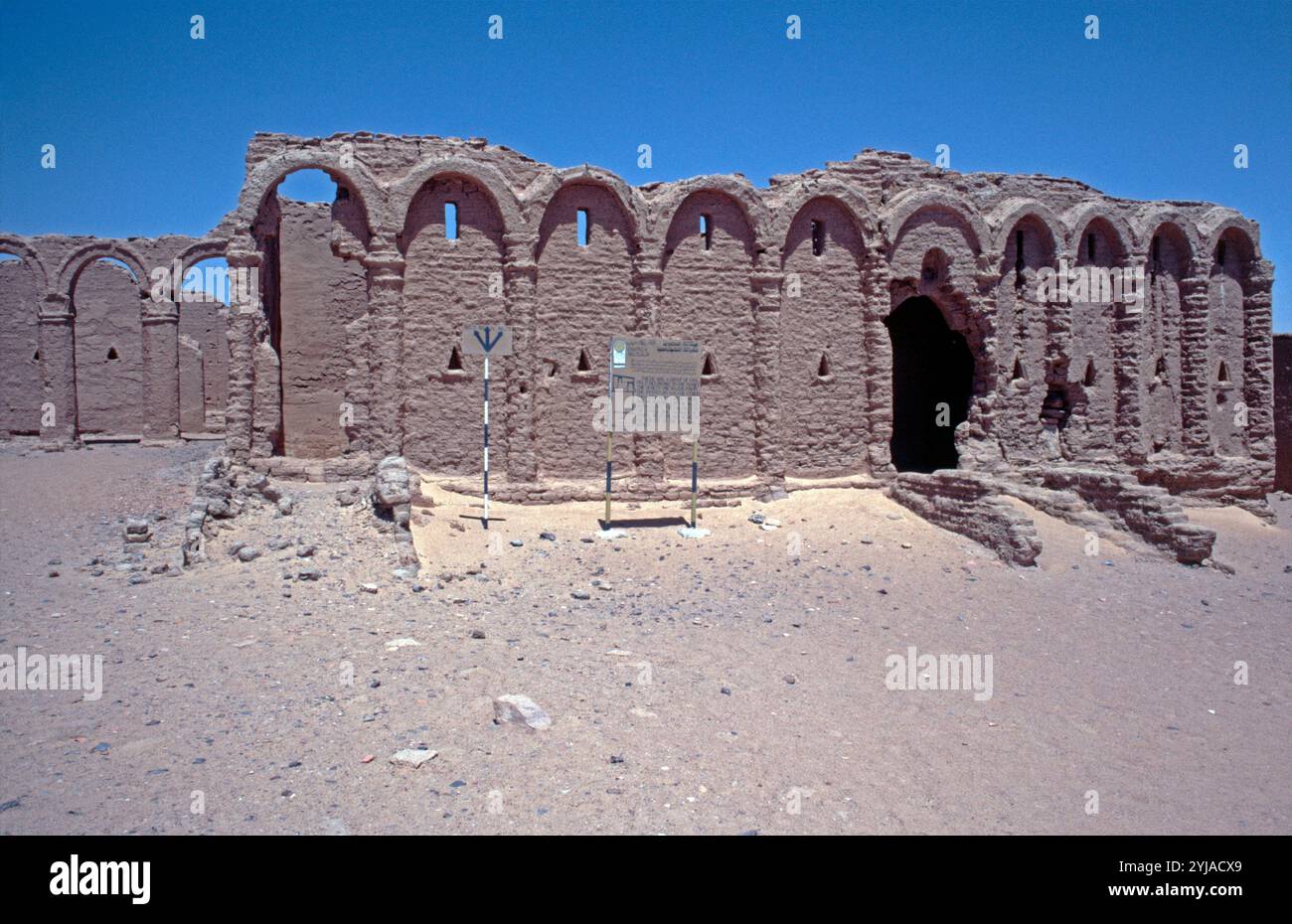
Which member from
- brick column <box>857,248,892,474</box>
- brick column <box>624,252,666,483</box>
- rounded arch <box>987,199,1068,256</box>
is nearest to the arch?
brick column <box>624,252,666,483</box>

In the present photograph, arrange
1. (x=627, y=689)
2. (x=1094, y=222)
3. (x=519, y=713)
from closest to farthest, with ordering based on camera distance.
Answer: (x=519, y=713)
(x=627, y=689)
(x=1094, y=222)

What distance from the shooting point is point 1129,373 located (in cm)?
1705

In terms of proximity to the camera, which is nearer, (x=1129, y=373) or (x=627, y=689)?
(x=627, y=689)

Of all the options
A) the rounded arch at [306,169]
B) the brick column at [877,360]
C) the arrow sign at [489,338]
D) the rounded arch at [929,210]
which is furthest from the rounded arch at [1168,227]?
the rounded arch at [306,169]

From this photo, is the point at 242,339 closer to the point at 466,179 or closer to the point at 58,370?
the point at 466,179

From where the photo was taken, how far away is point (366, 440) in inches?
509

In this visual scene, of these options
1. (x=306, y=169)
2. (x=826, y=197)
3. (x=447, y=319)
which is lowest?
(x=447, y=319)

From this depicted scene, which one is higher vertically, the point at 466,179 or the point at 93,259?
the point at 93,259

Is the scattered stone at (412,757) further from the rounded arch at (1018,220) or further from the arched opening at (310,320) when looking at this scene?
the rounded arch at (1018,220)

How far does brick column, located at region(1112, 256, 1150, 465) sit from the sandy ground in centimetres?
588

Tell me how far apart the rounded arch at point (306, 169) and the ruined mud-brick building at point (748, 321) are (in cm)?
4

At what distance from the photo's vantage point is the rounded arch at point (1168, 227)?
17.3 metres

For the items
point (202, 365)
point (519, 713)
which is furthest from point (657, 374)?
point (202, 365)

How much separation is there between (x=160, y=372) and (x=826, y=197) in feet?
70.1
